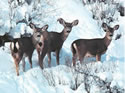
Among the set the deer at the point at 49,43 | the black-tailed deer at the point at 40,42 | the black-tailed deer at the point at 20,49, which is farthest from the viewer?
the deer at the point at 49,43

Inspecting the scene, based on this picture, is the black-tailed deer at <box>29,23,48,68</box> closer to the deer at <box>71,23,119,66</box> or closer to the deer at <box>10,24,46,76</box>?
the deer at <box>10,24,46,76</box>

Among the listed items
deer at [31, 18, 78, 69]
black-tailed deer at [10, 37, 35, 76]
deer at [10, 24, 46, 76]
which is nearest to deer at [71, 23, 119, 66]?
deer at [31, 18, 78, 69]

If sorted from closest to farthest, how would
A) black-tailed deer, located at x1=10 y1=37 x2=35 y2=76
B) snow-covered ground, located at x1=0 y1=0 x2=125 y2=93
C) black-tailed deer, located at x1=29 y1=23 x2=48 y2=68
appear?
snow-covered ground, located at x1=0 y1=0 x2=125 y2=93, black-tailed deer, located at x1=10 y1=37 x2=35 y2=76, black-tailed deer, located at x1=29 y1=23 x2=48 y2=68

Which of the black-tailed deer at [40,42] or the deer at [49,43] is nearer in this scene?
the black-tailed deer at [40,42]

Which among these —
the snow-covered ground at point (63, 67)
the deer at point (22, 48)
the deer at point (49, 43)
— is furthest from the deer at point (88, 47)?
the deer at point (22, 48)

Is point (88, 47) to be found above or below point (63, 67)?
above

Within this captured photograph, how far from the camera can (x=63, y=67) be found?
10438 mm

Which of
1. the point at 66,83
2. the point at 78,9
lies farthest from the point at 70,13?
the point at 66,83

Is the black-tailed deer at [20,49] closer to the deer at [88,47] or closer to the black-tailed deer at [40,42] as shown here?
the black-tailed deer at [40,42]

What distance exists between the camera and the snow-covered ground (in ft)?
28.2

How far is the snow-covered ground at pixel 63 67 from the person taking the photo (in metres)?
8.61

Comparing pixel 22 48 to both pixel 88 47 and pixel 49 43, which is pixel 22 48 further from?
pixel 88 47

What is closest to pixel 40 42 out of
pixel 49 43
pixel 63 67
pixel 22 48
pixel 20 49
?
pixel 49 43

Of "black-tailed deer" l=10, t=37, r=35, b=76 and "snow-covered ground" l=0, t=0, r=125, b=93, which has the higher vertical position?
"black-tailed deer" l=10, t=37, r=35, b=76
